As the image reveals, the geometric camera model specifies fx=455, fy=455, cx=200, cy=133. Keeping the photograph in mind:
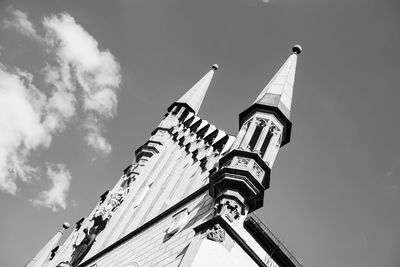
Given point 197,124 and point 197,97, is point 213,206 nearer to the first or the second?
point 197,124

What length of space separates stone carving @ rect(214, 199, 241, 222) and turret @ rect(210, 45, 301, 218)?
0.10 feet

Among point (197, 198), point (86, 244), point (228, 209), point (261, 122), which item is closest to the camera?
point (228, 209)

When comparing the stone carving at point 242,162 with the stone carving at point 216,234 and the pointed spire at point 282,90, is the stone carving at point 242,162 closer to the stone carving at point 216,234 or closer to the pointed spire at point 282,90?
the stone carving at point 216,234

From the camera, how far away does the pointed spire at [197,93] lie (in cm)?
2570

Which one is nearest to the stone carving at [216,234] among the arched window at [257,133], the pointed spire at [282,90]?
the arched window at [257,133]

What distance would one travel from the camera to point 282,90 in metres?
16.5

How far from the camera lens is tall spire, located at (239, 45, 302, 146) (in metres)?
15.8

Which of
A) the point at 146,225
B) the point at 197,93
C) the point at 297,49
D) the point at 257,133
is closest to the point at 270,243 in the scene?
the point at 257,133

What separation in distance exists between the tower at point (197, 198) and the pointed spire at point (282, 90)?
0.12 feet

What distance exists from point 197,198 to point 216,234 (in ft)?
10.7

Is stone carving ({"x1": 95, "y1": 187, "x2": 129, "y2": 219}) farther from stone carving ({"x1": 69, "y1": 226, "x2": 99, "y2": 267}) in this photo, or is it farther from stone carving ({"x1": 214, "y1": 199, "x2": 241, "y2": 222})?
stone carving ({"x1": 214, "y1": 199, "x2": 241, "y2": 222})

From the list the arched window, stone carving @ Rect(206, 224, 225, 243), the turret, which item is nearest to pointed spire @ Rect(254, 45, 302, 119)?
the turret

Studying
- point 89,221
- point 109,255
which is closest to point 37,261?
point 89,221

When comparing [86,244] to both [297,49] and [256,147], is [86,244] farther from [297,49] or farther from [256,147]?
[297,49]
